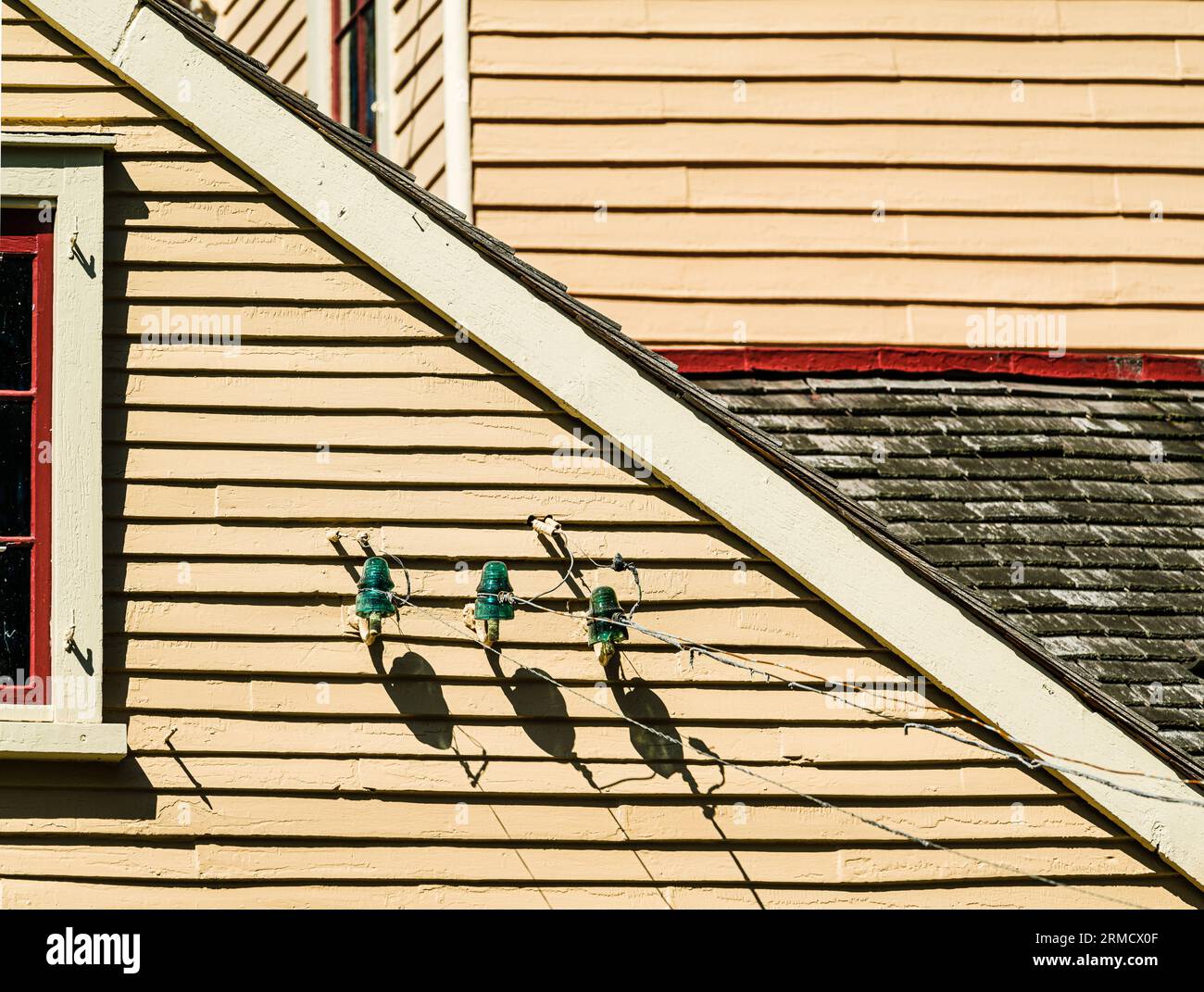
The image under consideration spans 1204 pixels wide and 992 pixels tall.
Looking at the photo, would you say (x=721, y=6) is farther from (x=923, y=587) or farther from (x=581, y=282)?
(x=923, y=587)

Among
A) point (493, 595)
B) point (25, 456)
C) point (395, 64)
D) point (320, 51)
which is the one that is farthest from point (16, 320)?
point (320, 51)

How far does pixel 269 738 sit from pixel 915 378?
387cm

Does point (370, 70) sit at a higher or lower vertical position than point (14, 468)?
higher

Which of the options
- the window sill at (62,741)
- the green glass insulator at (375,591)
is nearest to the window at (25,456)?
the window sill at (62,741)

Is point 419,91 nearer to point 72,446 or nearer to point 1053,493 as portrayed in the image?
point 72,446

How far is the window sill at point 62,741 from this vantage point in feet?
18.1

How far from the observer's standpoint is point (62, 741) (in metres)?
5.55

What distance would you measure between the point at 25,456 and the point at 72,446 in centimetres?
20

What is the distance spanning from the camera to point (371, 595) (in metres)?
5.63

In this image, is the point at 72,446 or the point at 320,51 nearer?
the point at 72,446

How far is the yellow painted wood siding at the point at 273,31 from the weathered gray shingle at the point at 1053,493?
4.27 metres

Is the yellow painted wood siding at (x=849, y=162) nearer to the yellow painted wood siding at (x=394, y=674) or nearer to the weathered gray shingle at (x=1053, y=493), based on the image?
the weathered gray shingle at (x=1053, y=493)

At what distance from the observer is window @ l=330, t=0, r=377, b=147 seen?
980cm

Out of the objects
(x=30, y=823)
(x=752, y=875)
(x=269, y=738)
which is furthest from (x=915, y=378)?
(x=30, y=823)
